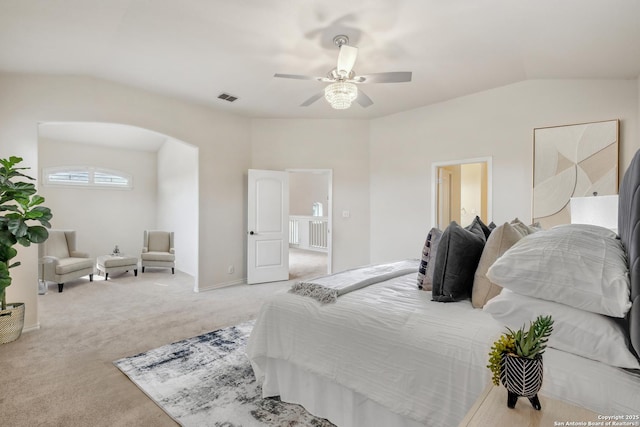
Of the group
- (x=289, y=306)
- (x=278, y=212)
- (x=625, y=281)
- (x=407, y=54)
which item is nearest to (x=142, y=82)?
(x=278, y=212)

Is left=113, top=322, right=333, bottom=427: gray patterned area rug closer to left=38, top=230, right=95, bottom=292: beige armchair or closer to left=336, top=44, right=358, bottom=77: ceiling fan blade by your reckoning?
left=336, top=44, right=358, bottom=77: ceiling fan blade

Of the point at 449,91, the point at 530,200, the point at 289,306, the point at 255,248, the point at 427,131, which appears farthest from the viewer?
the point at 255,248

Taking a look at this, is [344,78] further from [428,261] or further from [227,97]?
[227,97]

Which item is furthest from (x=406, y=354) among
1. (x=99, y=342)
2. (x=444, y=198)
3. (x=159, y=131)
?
(x=159, y=131)

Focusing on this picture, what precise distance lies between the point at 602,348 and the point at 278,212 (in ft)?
16.3

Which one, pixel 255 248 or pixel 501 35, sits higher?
pixel 501 35

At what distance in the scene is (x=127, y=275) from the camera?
6184 mm

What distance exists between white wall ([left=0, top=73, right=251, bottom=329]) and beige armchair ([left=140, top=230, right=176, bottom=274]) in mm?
1777

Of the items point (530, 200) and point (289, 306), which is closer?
point (289, 306)

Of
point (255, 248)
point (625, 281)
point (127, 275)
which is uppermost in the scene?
point (625, 281)

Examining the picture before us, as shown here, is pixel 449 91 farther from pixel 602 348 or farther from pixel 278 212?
pixel 602 348

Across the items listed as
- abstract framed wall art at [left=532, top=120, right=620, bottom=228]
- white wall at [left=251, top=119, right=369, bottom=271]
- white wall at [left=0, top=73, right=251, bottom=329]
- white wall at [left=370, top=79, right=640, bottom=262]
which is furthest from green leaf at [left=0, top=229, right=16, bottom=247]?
abstract framed wall art at [left=532, top=120, right=620, bottom=228]

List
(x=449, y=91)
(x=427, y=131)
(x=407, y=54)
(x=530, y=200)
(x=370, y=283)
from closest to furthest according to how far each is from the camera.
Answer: (x=370, y=283) < (x=407, y=54) < (x=530, y=200) < (x=449, y=91) < (x=427, y=131)

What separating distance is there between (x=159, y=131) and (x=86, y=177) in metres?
3.57
